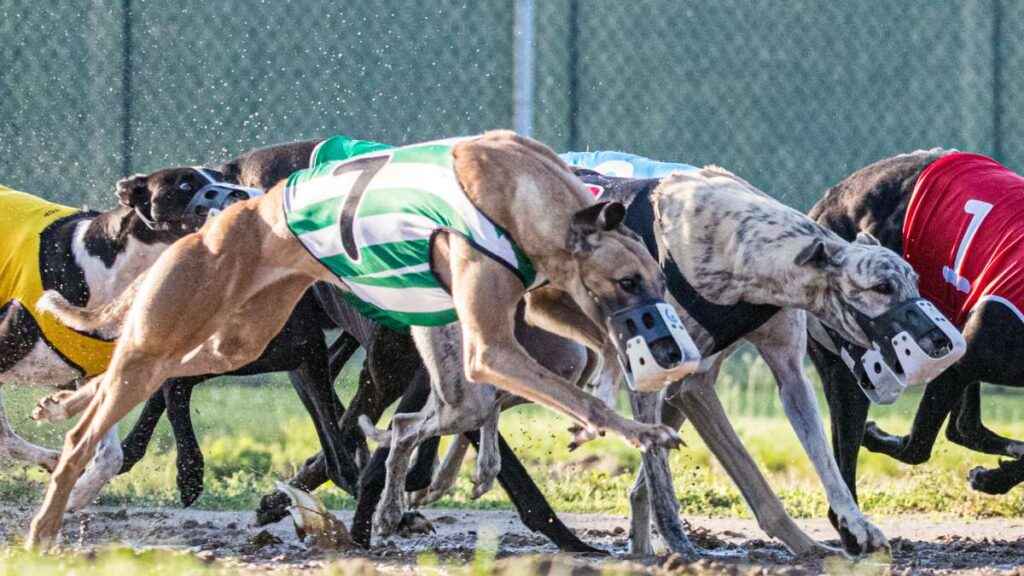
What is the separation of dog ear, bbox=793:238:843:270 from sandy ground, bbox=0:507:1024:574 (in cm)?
75

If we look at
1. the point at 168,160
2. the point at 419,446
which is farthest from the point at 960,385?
the point at 168,160

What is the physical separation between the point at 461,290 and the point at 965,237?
1895 millimetres

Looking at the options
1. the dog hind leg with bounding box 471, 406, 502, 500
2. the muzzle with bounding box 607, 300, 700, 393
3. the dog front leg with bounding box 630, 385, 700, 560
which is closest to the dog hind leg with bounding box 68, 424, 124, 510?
the dog hind leg with bounding box 471, 406, 502, 500

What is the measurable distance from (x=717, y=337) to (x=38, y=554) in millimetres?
1802

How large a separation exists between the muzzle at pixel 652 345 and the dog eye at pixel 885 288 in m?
0.68

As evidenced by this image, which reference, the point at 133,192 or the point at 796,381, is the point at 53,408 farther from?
the point at 796,381

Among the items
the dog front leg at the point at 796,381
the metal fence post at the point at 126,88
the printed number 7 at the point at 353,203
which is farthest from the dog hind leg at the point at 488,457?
the metal fence post at the point at 126,88

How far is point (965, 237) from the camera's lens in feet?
18.2

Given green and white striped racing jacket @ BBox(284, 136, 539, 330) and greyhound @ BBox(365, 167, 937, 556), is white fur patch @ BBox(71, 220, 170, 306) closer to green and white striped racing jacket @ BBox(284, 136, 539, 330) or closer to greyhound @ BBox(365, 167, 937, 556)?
greyhound @ BBox(365, 167, 937, 556)

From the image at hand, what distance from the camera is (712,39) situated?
837 centimetres

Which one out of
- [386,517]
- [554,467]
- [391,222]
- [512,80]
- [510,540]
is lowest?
[554,467]

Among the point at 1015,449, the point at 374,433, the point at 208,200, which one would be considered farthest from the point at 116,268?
the point at 1015,449

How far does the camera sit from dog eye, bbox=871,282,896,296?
4.67m

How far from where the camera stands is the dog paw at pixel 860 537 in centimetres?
494
